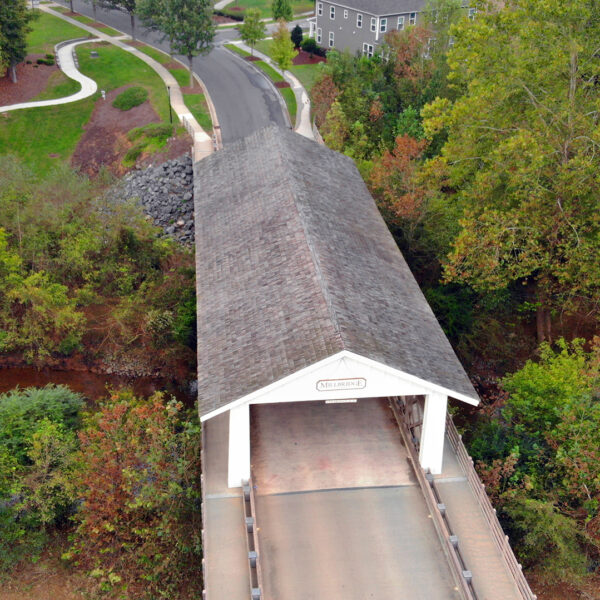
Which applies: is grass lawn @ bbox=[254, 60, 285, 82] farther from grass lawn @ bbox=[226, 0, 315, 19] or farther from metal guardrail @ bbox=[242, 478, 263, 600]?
metal guardrail @ bbox=[242, 478, 263, 600]

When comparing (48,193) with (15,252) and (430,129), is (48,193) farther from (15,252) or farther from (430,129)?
(430,129)

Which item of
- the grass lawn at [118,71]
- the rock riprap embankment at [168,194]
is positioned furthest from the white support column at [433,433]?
the grass lawn at [118,71]

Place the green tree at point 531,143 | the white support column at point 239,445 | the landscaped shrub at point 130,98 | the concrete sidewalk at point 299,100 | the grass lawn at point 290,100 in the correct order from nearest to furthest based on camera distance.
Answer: the white support column at point 239,445 → the green tree at point 531,143 → the concrete sidewalk at point 299,100 → the grass lawn at point 290,100 → the landscaped shrub at point 130,98

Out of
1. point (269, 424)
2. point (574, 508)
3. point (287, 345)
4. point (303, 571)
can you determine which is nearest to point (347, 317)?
point (287, 345)

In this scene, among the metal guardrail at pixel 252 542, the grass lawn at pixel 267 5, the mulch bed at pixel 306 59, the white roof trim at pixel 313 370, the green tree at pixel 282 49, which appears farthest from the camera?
the grass lawn at pixel 267 5

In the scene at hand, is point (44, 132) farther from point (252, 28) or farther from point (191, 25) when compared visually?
point (252, 28)

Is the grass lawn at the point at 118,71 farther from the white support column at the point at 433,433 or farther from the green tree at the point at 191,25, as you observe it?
the white support column at the point at 433,433

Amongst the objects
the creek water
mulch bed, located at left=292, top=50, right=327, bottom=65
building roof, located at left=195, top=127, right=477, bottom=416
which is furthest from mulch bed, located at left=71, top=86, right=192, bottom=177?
the creek water
